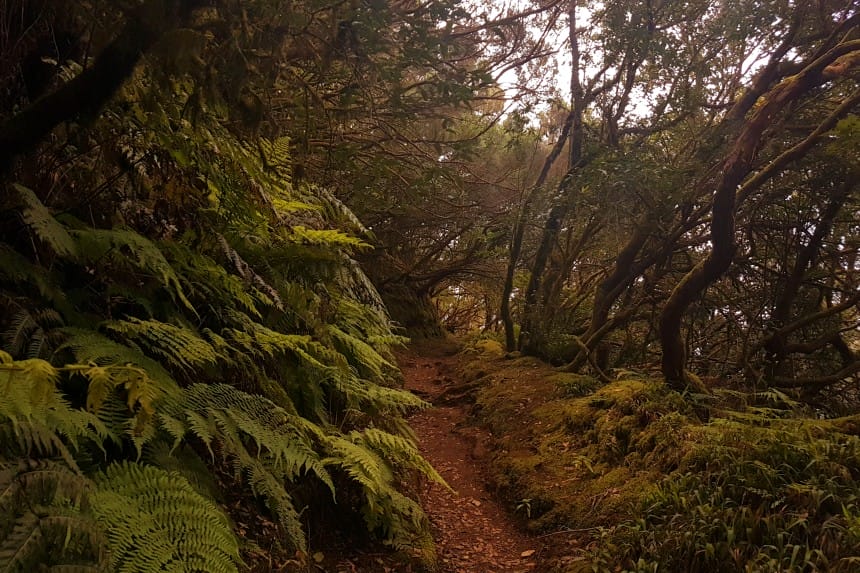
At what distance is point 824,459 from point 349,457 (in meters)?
3.45

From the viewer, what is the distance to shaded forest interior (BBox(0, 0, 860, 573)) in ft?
7.12

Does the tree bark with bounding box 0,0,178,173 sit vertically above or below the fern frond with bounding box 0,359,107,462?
above

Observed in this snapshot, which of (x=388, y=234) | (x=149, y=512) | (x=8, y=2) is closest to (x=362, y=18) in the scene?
(x=8, y=2)

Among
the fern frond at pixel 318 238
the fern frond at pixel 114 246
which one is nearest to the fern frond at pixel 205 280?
the fern frond at pixel 114 246

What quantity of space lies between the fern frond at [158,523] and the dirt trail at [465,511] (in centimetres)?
233

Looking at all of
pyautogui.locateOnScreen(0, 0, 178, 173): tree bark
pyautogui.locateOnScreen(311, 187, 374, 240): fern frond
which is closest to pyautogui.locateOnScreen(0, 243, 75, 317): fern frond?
pyautogui.locateOnScreen(0, 0, 178, 173): tree bark

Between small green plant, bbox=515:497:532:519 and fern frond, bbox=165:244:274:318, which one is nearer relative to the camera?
fern frond, bbox=165:244:274:318

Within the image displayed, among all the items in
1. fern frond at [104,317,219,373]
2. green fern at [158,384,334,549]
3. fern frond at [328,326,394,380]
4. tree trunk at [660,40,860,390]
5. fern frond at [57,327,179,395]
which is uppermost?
tree trunk at [660,40,860,390]

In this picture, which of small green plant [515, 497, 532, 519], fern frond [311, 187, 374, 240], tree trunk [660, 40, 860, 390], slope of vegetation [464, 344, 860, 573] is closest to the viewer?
slope of vegetation [464, 344, 860, 573]

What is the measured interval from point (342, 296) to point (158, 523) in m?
3.65

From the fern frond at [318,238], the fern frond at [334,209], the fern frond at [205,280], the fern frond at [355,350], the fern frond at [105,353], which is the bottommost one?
the fern frond at [105,353]

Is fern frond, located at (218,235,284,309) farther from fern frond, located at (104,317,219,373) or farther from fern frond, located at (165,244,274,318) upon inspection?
fern frond, located at (104,317,219,373)

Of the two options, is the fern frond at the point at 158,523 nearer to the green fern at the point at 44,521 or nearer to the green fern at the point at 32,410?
the green fern at the point at 44,521

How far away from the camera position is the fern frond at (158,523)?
180 centimetres
